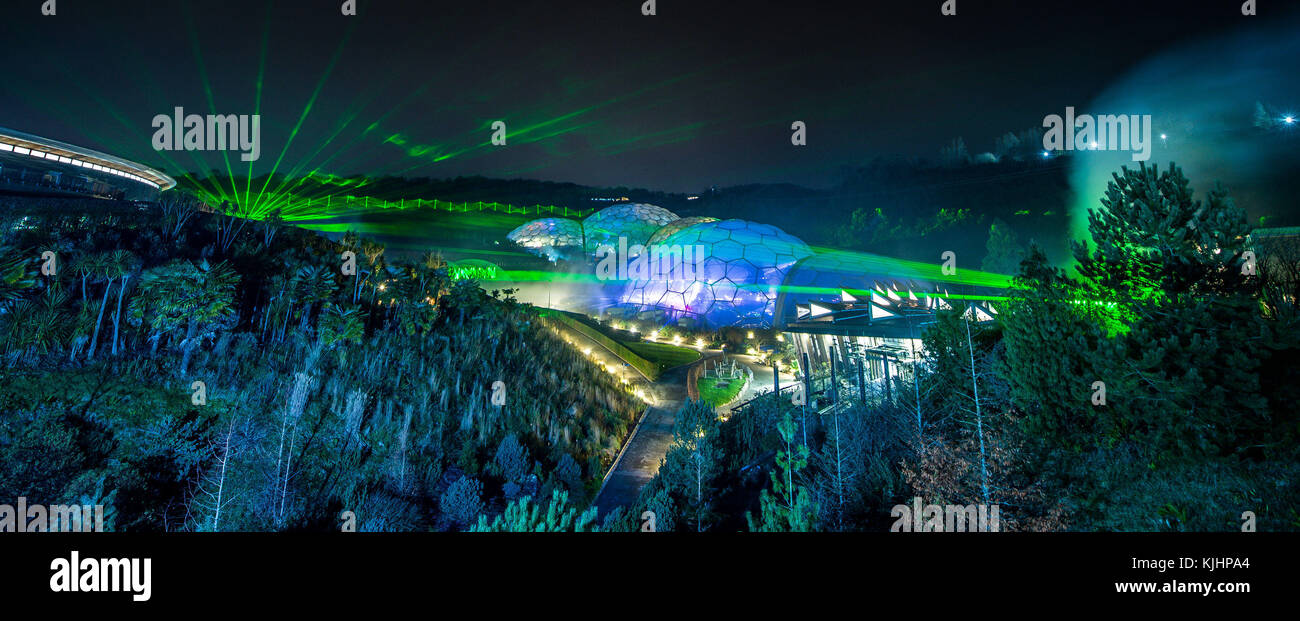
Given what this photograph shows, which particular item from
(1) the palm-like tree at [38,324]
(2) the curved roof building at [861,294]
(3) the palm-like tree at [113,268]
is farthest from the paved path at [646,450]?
(1) the palm-like tree at [38,324]

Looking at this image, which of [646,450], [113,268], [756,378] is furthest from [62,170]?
[756,378]

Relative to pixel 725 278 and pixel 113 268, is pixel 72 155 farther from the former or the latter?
pixel 725 278

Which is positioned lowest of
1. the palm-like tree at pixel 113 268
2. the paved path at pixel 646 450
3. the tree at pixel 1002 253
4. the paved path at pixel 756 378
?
the paved path at pixel 646 450

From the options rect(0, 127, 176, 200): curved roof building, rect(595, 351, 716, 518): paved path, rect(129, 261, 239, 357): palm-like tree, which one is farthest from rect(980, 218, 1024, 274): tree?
rect(0, 127, 176, 200): curved roof building

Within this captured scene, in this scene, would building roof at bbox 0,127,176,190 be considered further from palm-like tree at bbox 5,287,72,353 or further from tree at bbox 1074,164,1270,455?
tree at bbox 1074,164,1270,455

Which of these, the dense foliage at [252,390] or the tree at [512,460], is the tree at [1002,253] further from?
the tree at [512,460]
